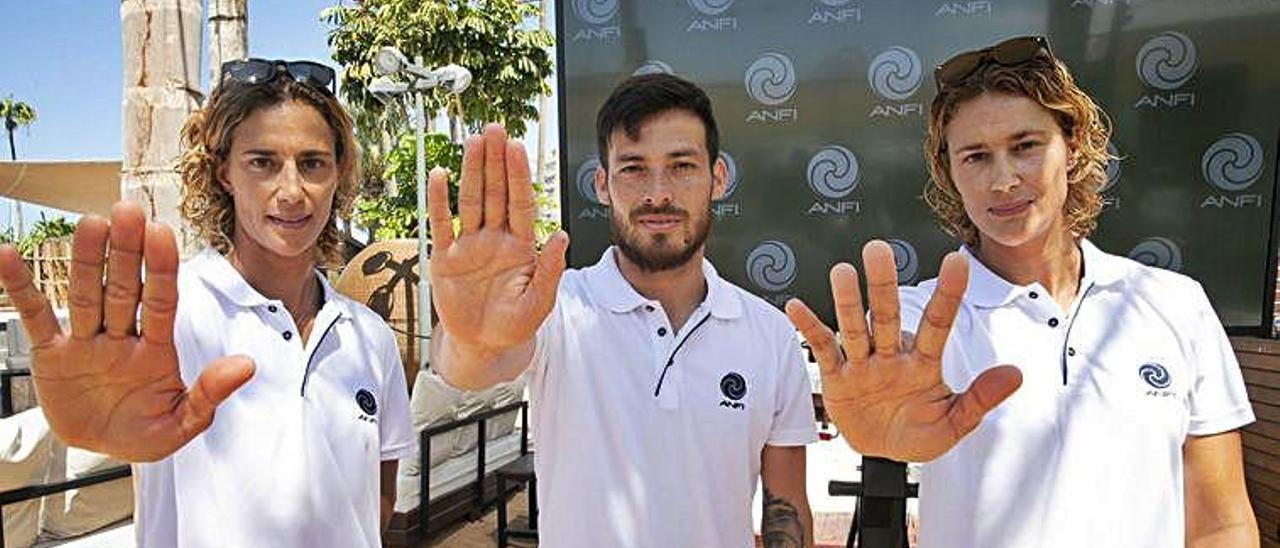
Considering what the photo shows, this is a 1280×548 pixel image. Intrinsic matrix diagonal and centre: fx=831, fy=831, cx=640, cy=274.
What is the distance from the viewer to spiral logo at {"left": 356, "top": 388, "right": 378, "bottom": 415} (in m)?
1.55

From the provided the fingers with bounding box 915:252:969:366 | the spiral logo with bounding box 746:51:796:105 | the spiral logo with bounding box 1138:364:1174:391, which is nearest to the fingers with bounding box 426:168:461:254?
the fingers with bounding box 915:252:969:366

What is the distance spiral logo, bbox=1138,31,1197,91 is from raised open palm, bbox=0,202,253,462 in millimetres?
4616

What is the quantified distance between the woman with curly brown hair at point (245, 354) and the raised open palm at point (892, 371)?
Answer: 797 millimetres

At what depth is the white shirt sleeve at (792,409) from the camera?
1.60 meters

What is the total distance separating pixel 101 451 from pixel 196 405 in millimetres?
156

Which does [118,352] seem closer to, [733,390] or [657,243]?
[657,243]

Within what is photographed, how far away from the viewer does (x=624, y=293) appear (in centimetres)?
159

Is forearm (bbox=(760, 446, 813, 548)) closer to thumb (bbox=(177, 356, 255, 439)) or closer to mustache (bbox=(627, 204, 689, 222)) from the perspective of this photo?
mustache (bbox=(627, 204, 689, 222))

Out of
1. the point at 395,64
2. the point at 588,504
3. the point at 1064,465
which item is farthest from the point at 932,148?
the point at 395,64

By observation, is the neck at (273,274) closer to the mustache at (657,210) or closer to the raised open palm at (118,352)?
the raised open palm at (118,352)

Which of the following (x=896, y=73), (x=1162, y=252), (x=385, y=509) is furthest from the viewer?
(x=896, y=73)

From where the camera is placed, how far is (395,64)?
779cm

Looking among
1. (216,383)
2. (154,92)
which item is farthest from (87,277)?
(154,92)

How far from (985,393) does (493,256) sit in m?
0.72
